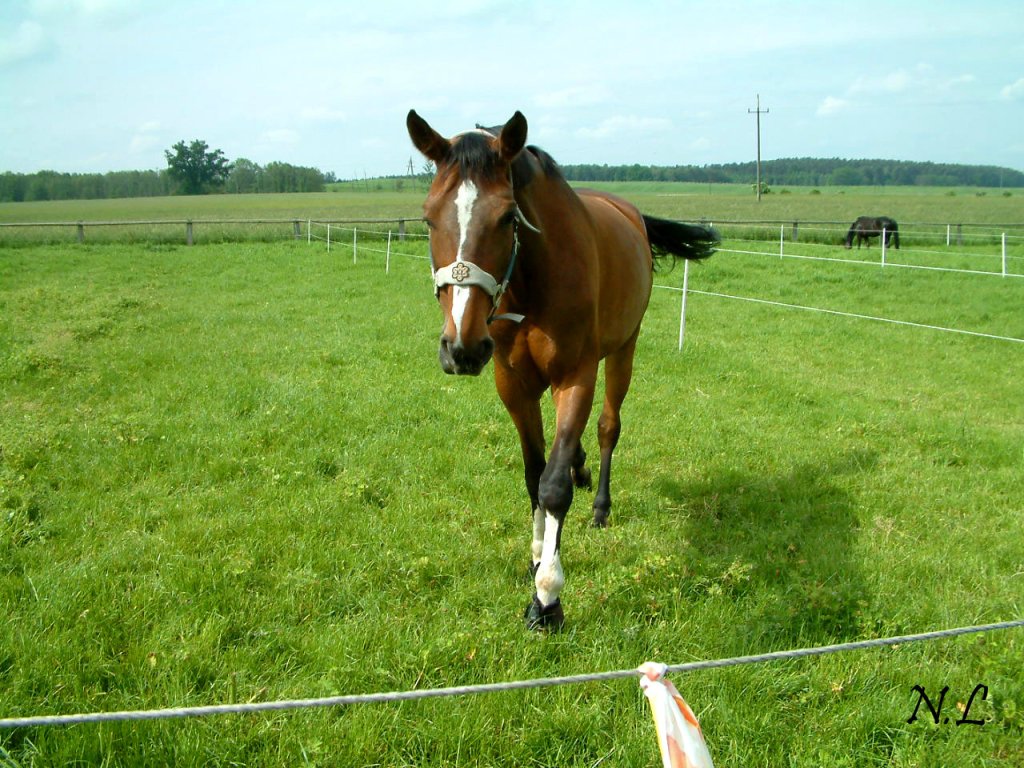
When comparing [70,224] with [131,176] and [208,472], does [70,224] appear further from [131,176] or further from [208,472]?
[131,176]

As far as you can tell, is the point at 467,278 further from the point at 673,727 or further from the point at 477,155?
the point at 673,727

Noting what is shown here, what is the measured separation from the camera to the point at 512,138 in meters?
2.83

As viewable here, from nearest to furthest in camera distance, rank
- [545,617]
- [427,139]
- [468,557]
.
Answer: [427,139]
[545,617]
[468,557]

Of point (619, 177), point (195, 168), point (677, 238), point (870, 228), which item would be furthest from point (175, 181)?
point (677, 238)

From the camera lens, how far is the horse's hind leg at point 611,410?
15.2ft

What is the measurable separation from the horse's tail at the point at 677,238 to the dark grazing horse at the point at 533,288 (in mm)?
1544

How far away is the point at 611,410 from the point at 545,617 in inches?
83.3

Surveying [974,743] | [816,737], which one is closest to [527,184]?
[816,737]

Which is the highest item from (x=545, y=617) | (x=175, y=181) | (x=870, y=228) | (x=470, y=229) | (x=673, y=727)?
(x=175, y=181)

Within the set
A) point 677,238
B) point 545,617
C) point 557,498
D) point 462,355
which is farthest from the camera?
point 677,238

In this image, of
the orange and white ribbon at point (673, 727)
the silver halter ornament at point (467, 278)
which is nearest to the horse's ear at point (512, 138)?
the silver halter ornament at point (467, 278)

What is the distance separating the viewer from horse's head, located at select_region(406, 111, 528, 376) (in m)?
2.55

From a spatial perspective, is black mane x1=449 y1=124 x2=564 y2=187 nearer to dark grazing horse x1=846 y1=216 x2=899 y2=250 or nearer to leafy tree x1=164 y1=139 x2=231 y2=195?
dark grazing horse x1=846 y1=216 x2=899 y2=250

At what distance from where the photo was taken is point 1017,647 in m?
A: 2.85
